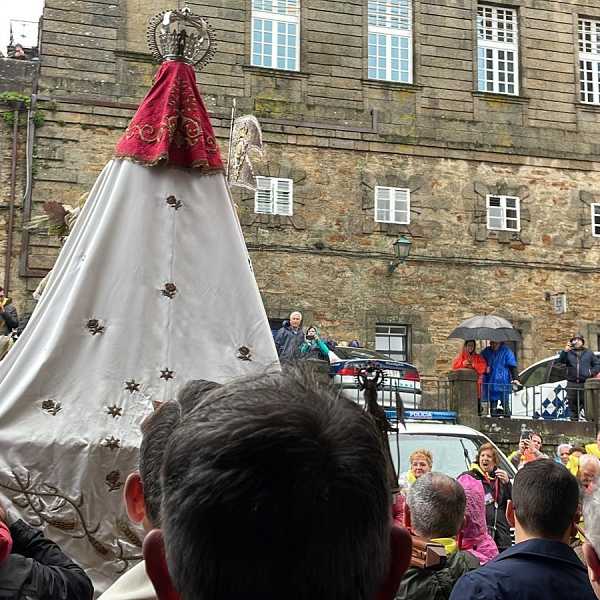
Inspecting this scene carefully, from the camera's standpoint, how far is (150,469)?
1943 mm

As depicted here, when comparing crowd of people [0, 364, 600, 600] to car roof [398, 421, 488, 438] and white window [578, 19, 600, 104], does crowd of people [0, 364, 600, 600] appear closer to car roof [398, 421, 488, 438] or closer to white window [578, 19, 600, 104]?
car roof [398, 421, 488, 438]

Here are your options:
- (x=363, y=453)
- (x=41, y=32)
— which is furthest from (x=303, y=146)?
(x=363, y=453)

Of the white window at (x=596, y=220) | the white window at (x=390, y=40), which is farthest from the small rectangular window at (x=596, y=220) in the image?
the white window at (x=390, y=40)

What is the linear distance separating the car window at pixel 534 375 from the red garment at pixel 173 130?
48.0 ft

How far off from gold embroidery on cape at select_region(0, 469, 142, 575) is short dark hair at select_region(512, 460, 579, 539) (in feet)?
5.01

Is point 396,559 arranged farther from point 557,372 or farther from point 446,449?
point 557,372

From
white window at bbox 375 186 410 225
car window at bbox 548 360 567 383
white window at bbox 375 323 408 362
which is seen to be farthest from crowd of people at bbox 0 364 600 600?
white window at bbox 375 186 410 225

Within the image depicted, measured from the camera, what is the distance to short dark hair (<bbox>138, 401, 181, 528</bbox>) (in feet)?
6.21

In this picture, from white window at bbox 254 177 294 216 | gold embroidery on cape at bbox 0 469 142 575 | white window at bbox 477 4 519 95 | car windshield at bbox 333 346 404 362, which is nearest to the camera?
gold embroidery on cape at bbox 0 469 142 575

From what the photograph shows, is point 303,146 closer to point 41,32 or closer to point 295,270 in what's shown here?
point 295,270

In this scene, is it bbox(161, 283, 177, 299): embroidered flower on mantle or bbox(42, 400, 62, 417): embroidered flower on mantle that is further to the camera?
bbox(161, 283, 177, 299): embroidered flower on mantle

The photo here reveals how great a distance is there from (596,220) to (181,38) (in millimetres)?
19597

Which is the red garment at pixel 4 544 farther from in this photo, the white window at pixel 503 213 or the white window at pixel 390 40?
the white window at pixel 390 40

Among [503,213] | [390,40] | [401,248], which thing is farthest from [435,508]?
[390,40]
